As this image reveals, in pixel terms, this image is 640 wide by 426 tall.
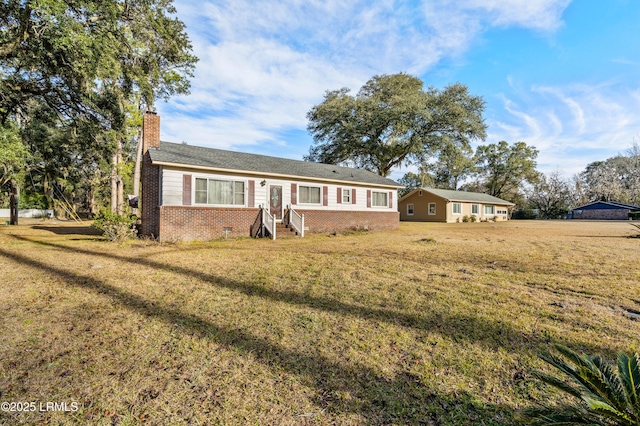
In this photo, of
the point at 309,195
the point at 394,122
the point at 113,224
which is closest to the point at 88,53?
the point at 113,224

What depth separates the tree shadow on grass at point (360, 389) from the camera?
228cm

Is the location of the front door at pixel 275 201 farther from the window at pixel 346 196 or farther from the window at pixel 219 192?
the window at pixel 346 196

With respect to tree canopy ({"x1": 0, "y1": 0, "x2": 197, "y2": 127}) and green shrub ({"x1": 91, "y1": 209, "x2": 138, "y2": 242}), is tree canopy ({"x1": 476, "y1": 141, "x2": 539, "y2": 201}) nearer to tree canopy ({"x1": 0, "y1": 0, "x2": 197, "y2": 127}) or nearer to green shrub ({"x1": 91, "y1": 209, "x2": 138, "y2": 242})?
tree canopy ({"x1": 0, "y1": 0, "x2": 197, "y2": 127})

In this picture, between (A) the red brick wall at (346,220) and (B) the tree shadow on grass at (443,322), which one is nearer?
(B) the tree shadow on grass at (443,322)

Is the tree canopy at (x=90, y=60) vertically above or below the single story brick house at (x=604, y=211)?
above

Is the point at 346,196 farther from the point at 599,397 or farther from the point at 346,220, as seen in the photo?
the point at 599,397

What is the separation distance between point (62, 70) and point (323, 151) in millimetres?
20985

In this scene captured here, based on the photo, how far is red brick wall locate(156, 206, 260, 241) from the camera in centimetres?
1152

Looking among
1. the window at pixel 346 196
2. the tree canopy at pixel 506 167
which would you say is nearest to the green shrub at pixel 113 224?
the window at pixel 346 196

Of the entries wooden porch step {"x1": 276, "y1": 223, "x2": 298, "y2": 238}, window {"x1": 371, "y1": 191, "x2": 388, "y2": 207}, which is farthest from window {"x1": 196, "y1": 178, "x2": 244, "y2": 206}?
window {"x1": 371, "y1": 191, "x2": 388, "y2": 207}

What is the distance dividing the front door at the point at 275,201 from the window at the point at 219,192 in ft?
4.86

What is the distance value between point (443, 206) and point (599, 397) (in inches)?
1259

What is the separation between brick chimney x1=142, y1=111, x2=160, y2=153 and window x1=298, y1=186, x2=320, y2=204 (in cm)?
699

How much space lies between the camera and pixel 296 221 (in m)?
14.6
